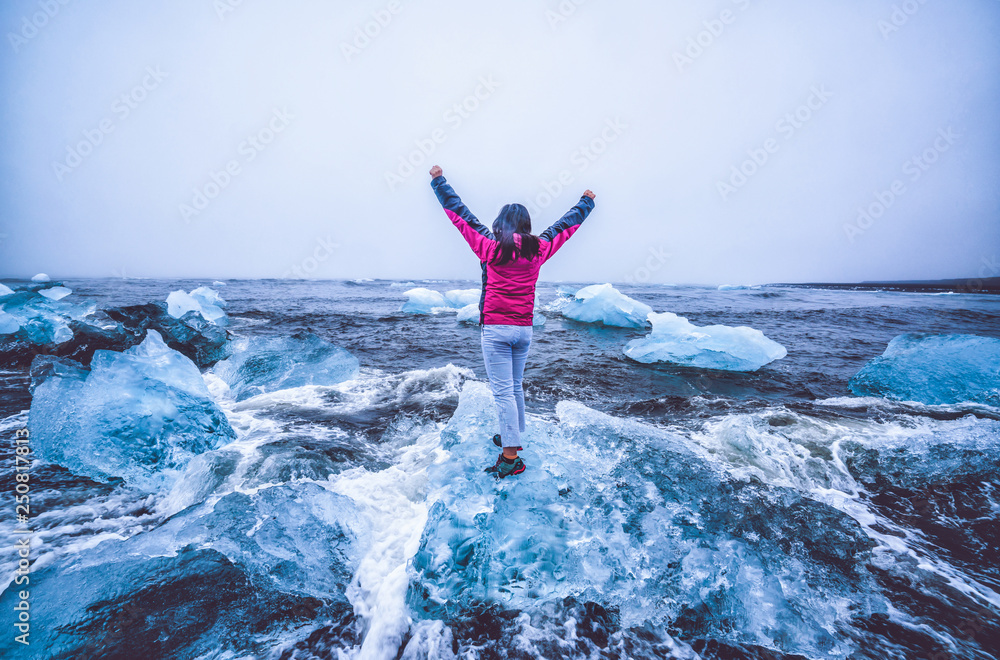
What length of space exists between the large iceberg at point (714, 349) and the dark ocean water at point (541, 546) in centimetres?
268

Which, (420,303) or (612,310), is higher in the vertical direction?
(612,310)

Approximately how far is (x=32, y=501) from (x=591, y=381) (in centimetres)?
598

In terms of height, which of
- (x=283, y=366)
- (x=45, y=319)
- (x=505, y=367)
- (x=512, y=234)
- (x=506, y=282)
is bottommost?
(x=283, y=366)

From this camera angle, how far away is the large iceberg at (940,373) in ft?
15.0

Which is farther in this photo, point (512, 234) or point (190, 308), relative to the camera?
point (190, 308)

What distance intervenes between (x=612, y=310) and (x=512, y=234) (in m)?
10.6

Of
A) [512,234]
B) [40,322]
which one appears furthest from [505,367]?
[40,322]

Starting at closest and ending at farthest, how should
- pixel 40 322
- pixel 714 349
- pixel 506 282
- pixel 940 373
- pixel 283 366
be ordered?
pixel 506 282
pixel 940 373
pixel 283 366
pixel 714 349
pixel 40 322

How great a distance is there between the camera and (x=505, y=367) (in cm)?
259

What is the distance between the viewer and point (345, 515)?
2396mm

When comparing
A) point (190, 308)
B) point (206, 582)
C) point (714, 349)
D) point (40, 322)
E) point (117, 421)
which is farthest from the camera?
point (190, 308)

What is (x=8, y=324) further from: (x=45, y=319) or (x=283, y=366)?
(x=283, y=366)

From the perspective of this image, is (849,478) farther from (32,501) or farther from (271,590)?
(32,501)

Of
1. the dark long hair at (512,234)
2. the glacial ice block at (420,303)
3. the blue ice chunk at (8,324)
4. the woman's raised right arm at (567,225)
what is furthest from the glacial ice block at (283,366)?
the glacial ice block at (420,303)
